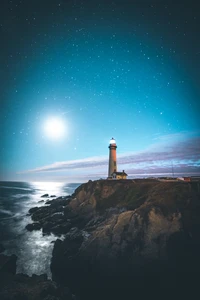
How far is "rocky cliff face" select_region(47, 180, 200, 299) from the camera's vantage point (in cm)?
1191

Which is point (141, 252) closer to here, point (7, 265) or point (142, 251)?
point (142, 251)

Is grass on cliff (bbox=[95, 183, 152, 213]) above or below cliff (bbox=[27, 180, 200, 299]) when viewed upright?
above

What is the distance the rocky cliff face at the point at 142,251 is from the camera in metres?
11.9

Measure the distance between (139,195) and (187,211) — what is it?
30.6 feet

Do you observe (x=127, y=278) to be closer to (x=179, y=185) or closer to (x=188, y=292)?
(x=188, y=292)

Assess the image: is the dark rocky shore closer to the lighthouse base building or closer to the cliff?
the cliff

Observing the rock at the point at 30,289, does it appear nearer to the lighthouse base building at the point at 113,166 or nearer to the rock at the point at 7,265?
the rock at the point at 7,265

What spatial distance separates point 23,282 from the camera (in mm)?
12711

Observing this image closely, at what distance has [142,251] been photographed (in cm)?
1295

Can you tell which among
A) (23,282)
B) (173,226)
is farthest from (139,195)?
(23,282)

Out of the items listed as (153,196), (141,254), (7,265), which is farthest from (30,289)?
(153,196)

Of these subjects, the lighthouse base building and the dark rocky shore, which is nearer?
the dark rocky shore

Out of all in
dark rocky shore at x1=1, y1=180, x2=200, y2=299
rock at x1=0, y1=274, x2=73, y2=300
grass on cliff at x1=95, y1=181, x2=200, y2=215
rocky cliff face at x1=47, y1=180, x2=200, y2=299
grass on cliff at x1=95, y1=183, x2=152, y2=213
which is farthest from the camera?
grass on cliff at x1=95, y1=183, x2=152, y2=213

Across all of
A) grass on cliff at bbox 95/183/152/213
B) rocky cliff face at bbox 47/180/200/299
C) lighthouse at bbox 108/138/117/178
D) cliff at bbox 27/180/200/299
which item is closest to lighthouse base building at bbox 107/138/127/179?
lighthouse at bbox 108/138/117/178
